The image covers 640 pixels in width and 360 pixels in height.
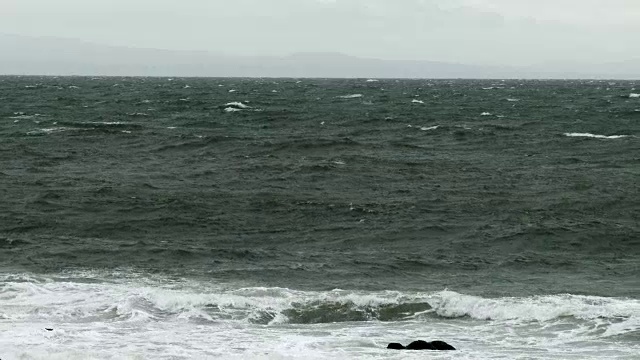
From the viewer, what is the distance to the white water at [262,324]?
12.0 m

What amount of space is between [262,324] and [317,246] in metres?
6.79

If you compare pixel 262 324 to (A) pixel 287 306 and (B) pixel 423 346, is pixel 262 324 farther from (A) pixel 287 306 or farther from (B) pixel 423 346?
(B) pixel 423 346

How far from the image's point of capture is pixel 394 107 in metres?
70.1

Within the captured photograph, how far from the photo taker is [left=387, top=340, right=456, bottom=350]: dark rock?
12.0 meters

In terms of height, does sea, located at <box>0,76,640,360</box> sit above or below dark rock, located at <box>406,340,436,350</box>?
below

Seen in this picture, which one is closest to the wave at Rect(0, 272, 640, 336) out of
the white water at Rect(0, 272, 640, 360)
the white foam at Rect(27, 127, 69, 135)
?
the white water at Rect(0, 272, 640, 360)

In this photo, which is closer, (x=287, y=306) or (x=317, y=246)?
(x=287, y=306)

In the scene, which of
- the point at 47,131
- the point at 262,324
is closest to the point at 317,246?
the point at 262,324

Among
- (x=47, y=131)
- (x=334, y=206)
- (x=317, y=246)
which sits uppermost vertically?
(x=47, y=131)

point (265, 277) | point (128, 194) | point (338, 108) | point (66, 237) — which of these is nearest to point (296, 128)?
point (338, 108)

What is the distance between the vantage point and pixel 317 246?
817 inches

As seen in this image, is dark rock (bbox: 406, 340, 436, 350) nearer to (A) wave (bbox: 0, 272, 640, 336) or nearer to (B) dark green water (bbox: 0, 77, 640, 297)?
(A) wave (bbox: 0, 272, 640, 336)

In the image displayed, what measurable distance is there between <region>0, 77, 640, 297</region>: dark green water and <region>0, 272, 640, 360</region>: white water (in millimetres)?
1223

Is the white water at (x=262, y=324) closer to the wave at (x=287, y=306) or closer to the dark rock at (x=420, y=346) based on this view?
the wave at (x=287, y=306)
